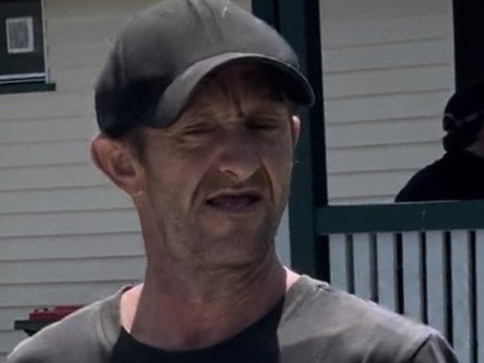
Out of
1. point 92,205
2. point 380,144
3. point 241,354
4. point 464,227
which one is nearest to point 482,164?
point 464,227

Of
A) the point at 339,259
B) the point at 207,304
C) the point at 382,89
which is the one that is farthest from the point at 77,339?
the point at 382,89

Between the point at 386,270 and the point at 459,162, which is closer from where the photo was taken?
the point at 386,270

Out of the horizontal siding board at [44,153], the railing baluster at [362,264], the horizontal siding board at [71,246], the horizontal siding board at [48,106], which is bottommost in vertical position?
the horizontal siding board at [71,246]

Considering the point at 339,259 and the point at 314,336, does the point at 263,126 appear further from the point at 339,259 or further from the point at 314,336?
the point at 339,259

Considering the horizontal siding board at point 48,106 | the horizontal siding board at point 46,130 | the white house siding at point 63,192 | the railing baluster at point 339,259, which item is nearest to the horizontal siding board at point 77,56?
the white house siding at point 63,192

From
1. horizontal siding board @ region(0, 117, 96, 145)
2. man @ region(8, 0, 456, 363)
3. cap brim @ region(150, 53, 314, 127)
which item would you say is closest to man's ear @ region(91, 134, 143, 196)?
man @ region(8, 0, 456, 363)

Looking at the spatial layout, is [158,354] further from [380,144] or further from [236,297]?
[380,144]

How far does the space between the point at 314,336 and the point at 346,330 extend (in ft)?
0.14

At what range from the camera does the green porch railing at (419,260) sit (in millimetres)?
5121

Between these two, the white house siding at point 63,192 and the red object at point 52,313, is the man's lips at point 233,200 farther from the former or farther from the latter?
the white house siding at point 63,192

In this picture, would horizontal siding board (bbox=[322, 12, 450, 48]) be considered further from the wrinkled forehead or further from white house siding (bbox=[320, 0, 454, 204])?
the wrinkled forehead

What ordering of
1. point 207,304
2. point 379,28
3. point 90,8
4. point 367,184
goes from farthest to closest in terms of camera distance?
point 90,8 → point 367,184 → point 379,28 → point 207,304

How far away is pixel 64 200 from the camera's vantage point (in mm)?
8367

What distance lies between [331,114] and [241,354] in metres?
6.09
